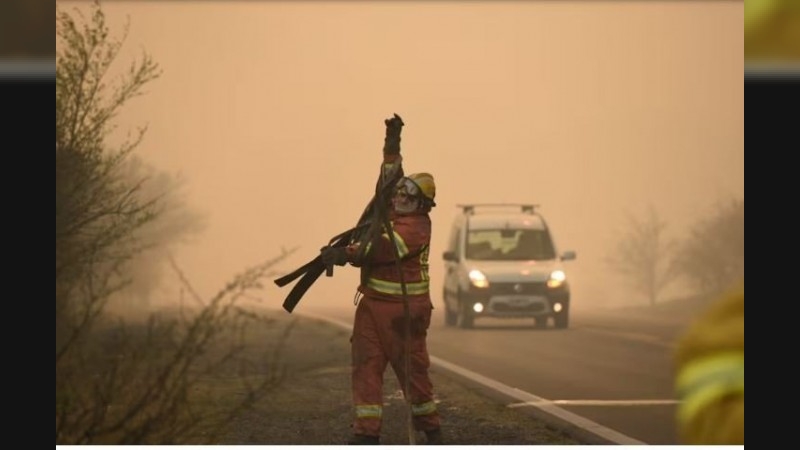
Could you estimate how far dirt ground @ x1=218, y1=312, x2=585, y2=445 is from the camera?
7.35 meters

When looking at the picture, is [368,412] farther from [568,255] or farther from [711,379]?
[568,255]

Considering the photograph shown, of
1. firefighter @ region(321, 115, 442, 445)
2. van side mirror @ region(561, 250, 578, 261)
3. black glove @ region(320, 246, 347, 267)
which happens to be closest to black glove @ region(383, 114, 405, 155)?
firefighter @ region(321, 115, 442, 445)

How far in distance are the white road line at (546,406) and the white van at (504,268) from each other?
3935mm

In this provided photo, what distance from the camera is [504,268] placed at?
1684 cm

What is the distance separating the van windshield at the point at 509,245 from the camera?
17188 mm

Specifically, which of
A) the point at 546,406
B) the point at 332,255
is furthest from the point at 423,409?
the point at 546,406

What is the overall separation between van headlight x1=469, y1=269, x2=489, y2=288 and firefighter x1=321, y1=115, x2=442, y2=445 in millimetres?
10086

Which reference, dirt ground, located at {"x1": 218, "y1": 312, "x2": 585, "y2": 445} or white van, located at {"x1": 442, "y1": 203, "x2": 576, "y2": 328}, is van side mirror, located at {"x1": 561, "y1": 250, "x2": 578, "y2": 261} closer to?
white van, located at {"x1": 442, "y1": 203, "x2": 576, "y2": 328}

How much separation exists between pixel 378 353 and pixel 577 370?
6455mm

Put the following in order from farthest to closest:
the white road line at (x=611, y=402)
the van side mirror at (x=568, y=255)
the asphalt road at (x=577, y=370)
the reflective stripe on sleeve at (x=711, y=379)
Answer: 1. the van side mirror at (x=568, y=255)
2. the white road line at (x=611, y=402)
3. the asphalt road at (x=577, y=370)
4. the reflective stripe on sleeve at (x=711, y=379)

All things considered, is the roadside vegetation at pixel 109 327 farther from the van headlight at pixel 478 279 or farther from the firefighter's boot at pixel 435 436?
the van headlight at pixel 478 279
